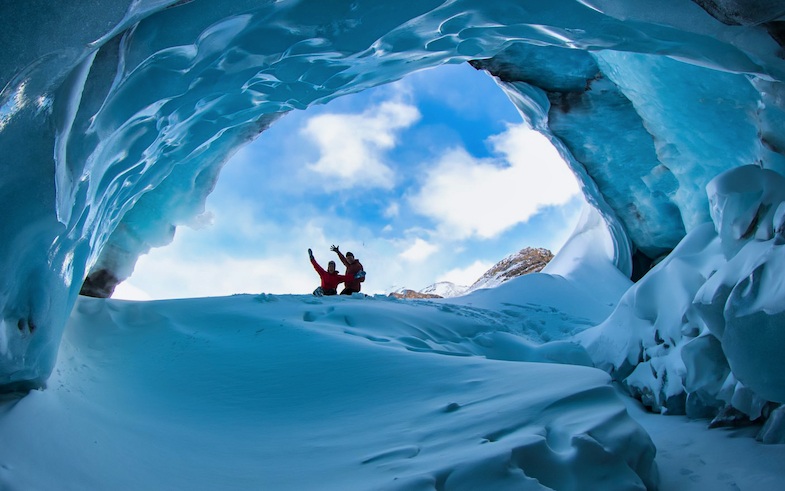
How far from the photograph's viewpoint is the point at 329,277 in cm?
717

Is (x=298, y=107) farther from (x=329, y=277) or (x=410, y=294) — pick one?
(x=410, y=294)

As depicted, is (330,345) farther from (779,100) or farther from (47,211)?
(779,100)

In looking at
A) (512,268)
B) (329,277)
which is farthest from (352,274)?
(512,268)

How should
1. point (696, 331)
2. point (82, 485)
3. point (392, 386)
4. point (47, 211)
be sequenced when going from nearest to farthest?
1. point (82, 485)
2. point (47, 211)
3. point (392, 386)
4. point (696, 331)

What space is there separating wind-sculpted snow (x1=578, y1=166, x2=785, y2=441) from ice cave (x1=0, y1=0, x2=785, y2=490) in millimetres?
12

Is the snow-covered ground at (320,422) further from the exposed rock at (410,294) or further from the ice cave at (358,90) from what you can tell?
the exposed rock at (410,294)

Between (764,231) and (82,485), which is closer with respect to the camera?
(82,485)

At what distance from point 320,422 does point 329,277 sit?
4.60 meters

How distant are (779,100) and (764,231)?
685 mm

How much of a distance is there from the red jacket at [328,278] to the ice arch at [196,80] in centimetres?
242

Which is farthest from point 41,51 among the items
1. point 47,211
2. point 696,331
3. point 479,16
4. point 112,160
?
point 696,331

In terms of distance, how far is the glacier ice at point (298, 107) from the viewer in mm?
1694

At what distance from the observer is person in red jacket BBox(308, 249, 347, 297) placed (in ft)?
23.4

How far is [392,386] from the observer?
2.93 m
